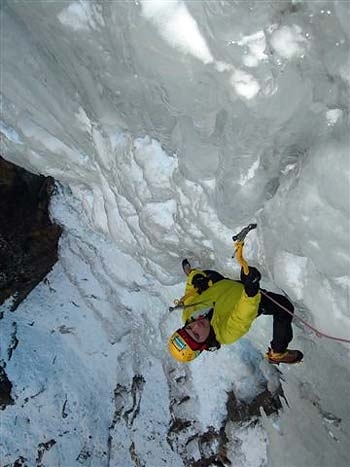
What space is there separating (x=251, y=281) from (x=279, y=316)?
2.11 feet

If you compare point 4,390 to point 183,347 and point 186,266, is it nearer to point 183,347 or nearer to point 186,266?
point 186,266

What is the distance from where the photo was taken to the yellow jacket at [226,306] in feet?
13.3

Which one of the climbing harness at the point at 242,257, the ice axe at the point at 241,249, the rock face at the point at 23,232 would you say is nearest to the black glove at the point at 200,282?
the climbing harness at the point at 242,257

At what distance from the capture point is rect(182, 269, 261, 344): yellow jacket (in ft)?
13.3

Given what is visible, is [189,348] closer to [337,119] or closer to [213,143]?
[213,143]

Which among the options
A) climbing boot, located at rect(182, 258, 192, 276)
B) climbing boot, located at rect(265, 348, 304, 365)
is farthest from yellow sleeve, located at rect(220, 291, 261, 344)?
climbing boot, located at rect(182, 258, 192, 276)

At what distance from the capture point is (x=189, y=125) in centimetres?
403

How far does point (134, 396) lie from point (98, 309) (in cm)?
135

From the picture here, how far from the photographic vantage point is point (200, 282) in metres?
4.97

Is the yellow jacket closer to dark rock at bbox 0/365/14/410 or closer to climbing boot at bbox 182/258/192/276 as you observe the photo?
climbing boot at bbox 182/258/192/276

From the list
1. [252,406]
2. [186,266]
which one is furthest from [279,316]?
[252,406]

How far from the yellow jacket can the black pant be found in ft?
0.63

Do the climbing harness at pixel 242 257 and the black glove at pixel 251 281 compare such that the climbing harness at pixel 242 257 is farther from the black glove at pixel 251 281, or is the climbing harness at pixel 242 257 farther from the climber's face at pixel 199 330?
the climber's face at pixel 199 330

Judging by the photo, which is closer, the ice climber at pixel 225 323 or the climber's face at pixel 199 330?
the ice climber at pixel 225 323
